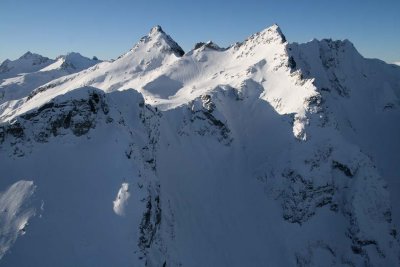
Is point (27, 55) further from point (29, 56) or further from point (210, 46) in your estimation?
point (210, 46)

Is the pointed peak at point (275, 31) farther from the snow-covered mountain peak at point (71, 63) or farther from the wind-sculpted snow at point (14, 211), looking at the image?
the snow-covered mountain peak at point (71, 63)

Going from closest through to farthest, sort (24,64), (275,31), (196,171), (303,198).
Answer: (303,198) → (196,171) → (275,31) → (24,64)

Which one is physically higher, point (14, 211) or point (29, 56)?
point (29, 56)

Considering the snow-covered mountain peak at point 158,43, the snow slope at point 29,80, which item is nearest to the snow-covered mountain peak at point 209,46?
the snow-covered mountain peak at point 158,43

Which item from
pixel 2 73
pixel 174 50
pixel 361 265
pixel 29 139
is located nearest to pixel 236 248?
pixel 361 265

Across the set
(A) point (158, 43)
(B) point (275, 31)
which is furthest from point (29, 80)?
(B) point (275, 31)

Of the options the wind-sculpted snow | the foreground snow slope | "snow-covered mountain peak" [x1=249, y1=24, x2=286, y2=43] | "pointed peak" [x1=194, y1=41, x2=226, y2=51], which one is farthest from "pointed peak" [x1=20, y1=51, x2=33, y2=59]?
the wind-sculpted snow

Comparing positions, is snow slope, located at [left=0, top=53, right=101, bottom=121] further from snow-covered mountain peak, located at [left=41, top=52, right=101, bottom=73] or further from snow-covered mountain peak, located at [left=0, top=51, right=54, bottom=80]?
snow-covered mountain peak, located at [left=0, top=51, right=54, bottom=80]

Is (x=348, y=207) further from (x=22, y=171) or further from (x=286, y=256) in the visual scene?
(x=22, y=171)
